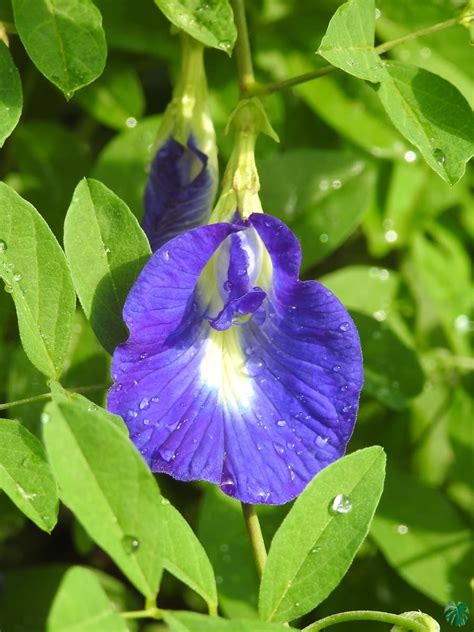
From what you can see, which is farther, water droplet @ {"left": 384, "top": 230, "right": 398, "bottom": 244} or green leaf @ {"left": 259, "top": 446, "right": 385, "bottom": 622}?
water droplet @ {"left": 384, "top": 230, "right": 398, "bottom": 244}

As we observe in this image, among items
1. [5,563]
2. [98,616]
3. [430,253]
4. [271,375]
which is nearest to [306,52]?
[430,253]

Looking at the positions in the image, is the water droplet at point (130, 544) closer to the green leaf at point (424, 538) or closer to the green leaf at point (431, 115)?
the green leaf at point (431, 115)

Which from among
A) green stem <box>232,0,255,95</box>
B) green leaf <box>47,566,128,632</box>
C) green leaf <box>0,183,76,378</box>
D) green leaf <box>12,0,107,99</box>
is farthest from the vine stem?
green leaf <box>47,566,128,632</box>

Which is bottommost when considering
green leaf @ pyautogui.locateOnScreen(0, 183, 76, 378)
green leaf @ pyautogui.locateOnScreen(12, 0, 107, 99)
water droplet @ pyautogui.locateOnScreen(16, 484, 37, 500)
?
water droplet @ pyautogui.locateOnScreen(16, 484, 37, 500)

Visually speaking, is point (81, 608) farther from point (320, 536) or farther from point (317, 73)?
point (317, 73)

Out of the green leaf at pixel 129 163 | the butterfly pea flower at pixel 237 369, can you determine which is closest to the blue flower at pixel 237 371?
the butterfly pea flower at pixel 237 369

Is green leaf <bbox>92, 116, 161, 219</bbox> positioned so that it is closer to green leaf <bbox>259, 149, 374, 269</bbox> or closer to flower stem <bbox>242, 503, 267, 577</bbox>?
green leaf <bbox>259, 149, 374, 269</bbox>

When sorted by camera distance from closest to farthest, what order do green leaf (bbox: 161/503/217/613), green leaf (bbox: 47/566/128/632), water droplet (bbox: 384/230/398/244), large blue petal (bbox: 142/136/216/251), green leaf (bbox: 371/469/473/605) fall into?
green leaf (bbox: 47/566/128/632) < green leaf (bbox: 161/503/217/613) < large blue petal (bbox: 142/136/216/251) < green leaf (bbox: 371/469/473/605) < water droplet (bbox: 384/230/398/244)

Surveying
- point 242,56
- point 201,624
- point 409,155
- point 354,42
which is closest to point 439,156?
point 354,42
